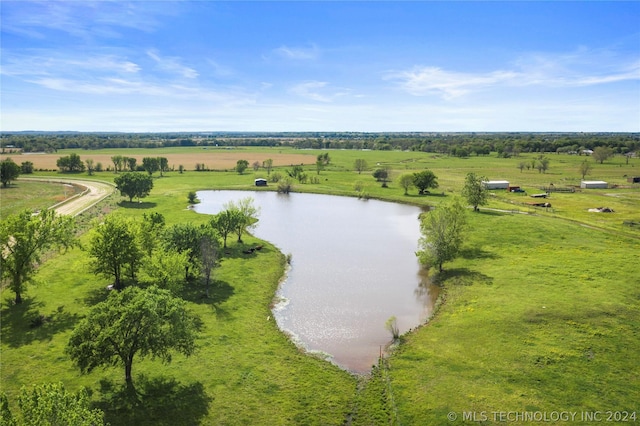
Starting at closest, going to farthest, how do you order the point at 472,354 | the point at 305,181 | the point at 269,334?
the point at 472,354 < the point at 269,334 < the point at 305,181

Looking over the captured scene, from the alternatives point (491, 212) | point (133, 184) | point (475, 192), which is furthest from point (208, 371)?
point (133, 184)

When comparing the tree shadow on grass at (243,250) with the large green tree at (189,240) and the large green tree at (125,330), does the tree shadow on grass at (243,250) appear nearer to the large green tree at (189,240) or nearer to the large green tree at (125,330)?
the large green tree at (189,240)

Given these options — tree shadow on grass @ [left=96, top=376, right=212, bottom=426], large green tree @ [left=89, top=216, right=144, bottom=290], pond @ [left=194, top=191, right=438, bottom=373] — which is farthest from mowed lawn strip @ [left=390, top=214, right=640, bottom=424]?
large green tree @ [left=89, top=216, right=144, bottom=290]

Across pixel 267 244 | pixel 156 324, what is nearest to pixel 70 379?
pixel 156 324

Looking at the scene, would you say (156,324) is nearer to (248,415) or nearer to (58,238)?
(248,415)

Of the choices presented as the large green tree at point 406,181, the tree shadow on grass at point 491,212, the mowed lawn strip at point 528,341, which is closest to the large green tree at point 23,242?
the mowed lawn strip at point 528,341

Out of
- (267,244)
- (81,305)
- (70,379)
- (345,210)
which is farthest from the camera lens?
(345,210)
